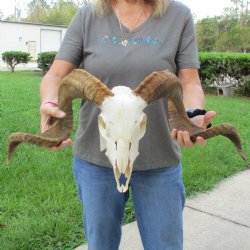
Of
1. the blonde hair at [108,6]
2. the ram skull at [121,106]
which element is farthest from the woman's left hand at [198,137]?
the blonde hair at [108,6]

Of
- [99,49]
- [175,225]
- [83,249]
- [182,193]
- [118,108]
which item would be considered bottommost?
[83,249]

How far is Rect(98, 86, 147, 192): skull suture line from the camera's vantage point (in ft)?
6.40

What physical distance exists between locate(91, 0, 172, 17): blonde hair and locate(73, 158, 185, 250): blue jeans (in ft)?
2.86

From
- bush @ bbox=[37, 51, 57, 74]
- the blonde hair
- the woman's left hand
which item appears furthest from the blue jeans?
bush @ bbox=[37, 51, 57, 74]

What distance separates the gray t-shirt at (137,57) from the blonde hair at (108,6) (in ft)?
0.09

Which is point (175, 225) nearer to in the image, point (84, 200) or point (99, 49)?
point (84, 200)

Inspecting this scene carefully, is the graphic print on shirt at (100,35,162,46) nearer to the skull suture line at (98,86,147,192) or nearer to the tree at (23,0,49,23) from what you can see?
the skull suture line at (98,86,147,192)

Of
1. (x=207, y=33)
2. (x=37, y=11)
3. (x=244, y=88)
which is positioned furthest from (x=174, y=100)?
(x=37, y=11)

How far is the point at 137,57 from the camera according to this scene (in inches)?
99.0

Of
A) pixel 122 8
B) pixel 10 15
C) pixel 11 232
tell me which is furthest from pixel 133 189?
pixel 10 15

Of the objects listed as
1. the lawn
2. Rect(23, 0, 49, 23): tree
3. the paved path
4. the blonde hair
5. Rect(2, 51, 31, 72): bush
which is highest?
Rect(23, 0, 49, 23): tree

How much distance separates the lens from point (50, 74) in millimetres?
2746

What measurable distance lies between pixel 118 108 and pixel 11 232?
274 centimetres

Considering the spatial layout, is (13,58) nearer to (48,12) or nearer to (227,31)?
(227,31)
